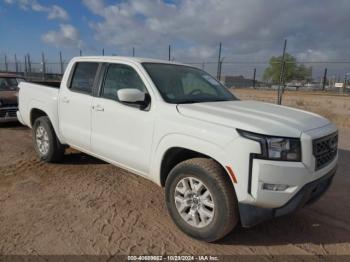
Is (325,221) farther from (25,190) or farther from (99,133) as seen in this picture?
(25,190)

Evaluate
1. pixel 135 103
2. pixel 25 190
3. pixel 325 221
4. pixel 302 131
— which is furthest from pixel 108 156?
pixel 325 221

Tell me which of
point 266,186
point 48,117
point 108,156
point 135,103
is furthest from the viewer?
point 48,117

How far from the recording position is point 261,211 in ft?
9.39

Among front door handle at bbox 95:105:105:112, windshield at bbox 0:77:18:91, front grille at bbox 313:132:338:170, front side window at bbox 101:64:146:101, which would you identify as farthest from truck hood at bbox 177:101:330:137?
windshield at bbox 0:77:18:91

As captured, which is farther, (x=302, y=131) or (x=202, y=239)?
(x=202, y=239)

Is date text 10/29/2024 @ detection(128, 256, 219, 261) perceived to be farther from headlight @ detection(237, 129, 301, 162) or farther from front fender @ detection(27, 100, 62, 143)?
front fender @ detection(27, 100, 62, 143)

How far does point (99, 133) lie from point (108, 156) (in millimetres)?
334

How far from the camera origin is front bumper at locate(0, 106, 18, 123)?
8.70m

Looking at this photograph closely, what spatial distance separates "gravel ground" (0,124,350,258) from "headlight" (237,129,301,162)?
3.32ft

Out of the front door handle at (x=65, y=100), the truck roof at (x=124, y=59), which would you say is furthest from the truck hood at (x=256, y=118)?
the front door handle at (x=65, y=100)

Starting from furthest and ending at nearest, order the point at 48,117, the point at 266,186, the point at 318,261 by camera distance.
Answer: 1. the point at 48,117
2. the point at 318,261
3. the point at 266,186

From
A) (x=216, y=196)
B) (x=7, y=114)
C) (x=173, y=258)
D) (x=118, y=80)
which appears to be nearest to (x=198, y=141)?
(x=216, y=196)

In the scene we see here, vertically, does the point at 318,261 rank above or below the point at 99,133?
below

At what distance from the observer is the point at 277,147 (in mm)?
2758
